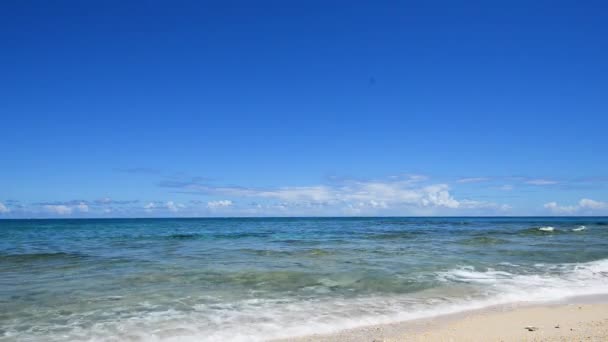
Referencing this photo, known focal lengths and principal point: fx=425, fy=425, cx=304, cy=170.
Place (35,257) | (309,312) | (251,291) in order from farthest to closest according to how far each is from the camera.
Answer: (35,257) < (251,291) < (309,312)

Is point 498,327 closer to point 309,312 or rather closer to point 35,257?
point 309,312

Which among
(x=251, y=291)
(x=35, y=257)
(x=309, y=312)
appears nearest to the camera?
(x=309, y=312)

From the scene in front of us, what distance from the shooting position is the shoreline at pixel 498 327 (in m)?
6.50

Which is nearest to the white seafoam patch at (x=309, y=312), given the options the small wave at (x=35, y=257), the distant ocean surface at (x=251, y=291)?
the distant ocean surface at (x=251, y=291)

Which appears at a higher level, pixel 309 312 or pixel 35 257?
pixel 35 257

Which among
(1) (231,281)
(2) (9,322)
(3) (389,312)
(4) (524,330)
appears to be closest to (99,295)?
(2) (9,322)

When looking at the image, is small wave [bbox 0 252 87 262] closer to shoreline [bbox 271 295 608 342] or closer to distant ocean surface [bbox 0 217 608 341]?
distant ocean surface [bbox 0 217 608 341]

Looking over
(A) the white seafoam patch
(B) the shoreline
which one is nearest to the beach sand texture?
(B) the shoreline

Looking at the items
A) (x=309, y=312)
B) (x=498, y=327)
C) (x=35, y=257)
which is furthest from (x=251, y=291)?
(x=35, y=257)

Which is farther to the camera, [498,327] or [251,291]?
[251,291]

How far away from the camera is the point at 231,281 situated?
38.3 ft

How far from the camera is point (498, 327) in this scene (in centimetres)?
712

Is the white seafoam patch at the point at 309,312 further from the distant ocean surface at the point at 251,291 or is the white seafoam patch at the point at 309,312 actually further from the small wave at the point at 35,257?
the small wave at the point at 35,257

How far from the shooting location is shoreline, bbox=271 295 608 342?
21.3ft
